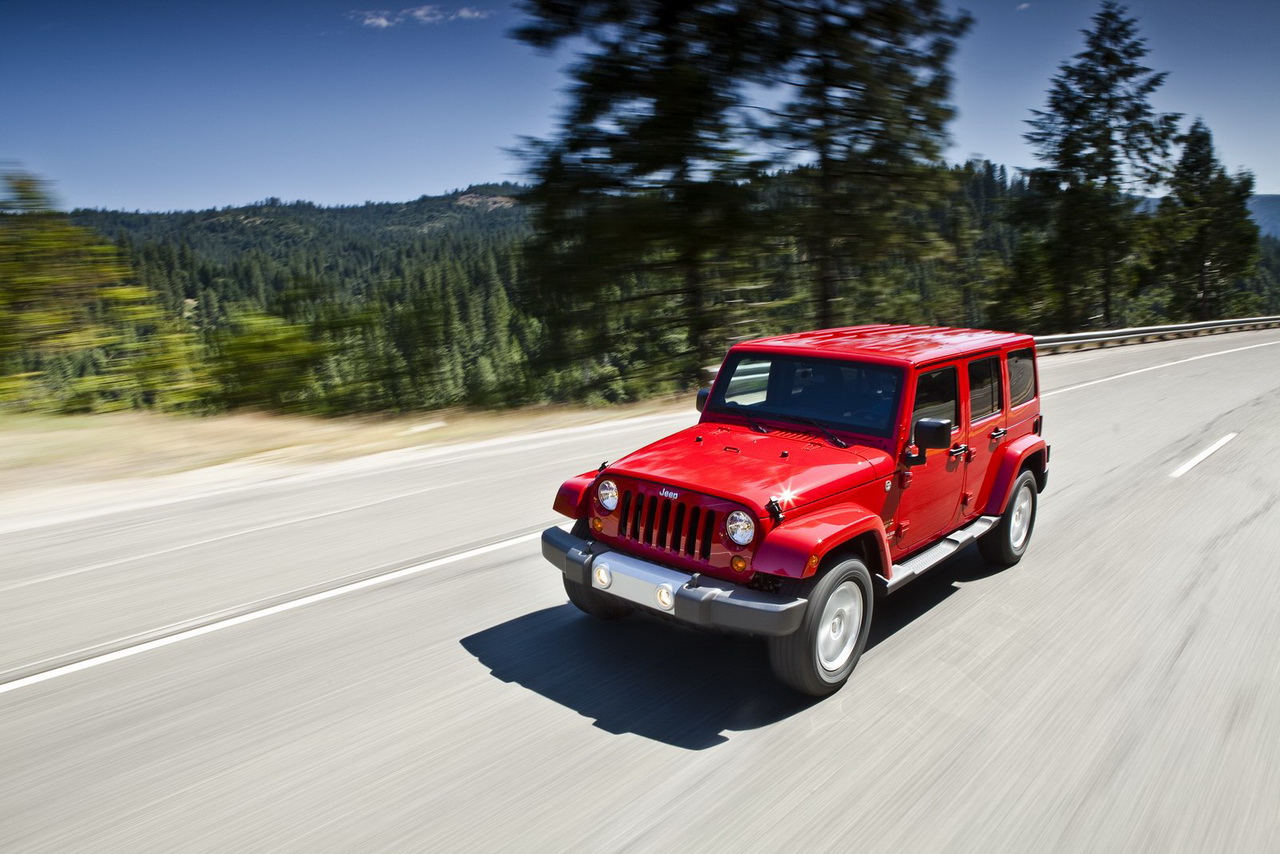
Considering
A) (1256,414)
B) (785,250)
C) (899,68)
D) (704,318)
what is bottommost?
(1256,414)

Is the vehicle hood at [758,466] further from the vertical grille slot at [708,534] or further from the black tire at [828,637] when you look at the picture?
the black tire at [828,637]

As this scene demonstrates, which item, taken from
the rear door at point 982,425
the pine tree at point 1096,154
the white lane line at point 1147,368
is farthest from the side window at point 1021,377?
the pine tree at point 1096,154

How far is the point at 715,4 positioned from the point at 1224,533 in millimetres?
14238

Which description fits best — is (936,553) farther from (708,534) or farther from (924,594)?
(708,534)

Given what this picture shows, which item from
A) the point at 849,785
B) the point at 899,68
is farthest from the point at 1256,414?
the point at 849,785

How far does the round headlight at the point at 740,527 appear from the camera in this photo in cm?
400

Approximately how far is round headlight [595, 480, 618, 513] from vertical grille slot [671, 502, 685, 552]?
0.39 metres

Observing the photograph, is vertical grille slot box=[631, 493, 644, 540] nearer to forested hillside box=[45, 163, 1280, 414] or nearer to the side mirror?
the side mirror

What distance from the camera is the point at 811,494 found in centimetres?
420

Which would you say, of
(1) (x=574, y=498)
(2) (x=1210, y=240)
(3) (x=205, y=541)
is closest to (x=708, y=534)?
(1) (x=574, y=498)

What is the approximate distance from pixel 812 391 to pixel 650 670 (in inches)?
74.7

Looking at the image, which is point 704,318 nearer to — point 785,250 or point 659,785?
point 785,250

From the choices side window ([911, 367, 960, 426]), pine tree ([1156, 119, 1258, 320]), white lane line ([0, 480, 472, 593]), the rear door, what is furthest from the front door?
pine tree ([1156, 119, 1258, 320])

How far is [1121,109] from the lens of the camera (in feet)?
119
